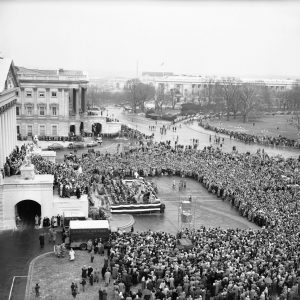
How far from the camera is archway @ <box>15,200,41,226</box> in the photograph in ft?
101

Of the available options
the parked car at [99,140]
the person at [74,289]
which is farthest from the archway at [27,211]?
the parked car at [99,140]

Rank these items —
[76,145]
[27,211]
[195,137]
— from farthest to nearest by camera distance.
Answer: [195,137]
[76,145]
[27,211]

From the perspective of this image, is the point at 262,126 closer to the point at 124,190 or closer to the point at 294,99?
the point at 294,99

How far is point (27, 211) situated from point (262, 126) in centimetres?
6716

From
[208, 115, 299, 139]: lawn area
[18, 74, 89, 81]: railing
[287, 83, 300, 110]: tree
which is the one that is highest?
[18, 74, 89, 81]: railing

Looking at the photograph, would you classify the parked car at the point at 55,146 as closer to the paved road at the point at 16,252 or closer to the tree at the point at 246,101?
the paved road at the point at 16,252

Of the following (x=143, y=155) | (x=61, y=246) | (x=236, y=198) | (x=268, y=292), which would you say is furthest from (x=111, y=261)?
(x=143, y=155)

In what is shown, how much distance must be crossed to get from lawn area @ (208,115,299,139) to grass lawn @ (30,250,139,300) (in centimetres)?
5733

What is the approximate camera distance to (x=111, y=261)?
2331cm

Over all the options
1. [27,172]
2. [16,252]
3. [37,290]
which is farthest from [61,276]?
[27,172]

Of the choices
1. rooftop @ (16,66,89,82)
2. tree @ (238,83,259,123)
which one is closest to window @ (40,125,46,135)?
rooftop @ (16,66,89,82)

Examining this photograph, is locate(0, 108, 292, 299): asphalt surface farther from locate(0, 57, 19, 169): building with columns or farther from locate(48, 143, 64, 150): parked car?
locate(0, 57, 19, 169): building with columns

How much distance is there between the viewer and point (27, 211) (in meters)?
32.2

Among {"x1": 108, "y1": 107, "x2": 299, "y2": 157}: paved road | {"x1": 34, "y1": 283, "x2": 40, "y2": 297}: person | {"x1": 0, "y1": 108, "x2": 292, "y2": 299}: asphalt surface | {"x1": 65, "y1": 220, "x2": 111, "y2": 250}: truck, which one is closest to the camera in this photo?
{"x1": 34, "y1": 283, "x2": 40, "y2": 297}: person
